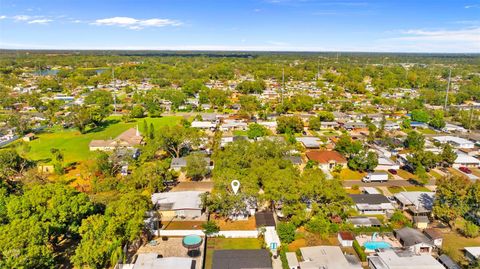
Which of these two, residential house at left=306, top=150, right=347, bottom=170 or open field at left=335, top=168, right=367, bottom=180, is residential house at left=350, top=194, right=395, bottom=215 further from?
residential house at left=306, top=150, right=347, bottom=170

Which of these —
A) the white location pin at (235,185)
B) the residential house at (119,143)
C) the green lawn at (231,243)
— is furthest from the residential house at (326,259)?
the residential house at (119,143)

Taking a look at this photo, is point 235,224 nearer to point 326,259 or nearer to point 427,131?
point 326,259

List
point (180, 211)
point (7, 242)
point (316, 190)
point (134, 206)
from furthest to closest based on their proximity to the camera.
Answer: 1. point (180, 211)
2. point (316, 190)
3. point (134, 206)
4. point (7, 242)

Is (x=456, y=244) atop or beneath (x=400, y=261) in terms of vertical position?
beneath

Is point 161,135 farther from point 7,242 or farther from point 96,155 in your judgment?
point 7,242

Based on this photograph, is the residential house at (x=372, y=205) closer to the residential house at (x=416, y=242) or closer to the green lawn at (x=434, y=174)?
the residential house at (x=416, y=242)

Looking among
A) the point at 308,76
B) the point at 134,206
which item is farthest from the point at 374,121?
the point at 308,76

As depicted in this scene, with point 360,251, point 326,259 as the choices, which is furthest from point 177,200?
point 360,251

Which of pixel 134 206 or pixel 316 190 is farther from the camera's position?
pixel 316 190
